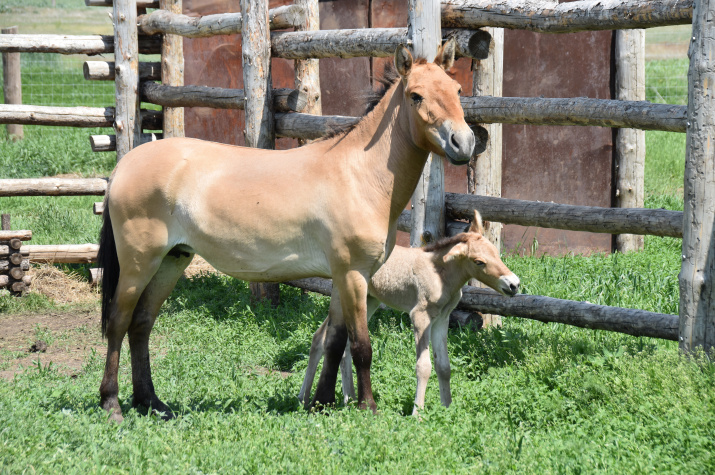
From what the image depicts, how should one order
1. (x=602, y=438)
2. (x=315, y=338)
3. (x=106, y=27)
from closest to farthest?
1. (x=602, y=438)
2. (x=315, y=338)
3. (x=106, y=27)

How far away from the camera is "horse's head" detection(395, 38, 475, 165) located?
449 cm

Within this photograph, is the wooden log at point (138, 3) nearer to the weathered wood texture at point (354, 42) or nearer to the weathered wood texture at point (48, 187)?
the weathered wood texture at point (48, 187)

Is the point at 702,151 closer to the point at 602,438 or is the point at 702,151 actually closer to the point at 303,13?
the point at 602,438

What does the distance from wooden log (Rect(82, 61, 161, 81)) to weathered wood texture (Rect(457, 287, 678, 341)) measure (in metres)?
5.10

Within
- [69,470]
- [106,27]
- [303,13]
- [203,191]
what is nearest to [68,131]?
[303,13]

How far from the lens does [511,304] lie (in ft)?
20.3

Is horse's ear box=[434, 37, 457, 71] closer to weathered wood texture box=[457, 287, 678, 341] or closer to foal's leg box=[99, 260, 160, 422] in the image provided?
weathered wood texture box=[457, 287, 678, 341]

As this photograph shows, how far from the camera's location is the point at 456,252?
538 cm

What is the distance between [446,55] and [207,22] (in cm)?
419

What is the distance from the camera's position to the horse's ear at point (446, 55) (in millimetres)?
4988

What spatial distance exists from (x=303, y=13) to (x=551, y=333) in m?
3.95

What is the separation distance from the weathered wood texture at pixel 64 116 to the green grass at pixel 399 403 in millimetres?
2756

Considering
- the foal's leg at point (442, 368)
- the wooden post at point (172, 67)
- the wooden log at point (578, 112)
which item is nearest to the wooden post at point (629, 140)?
the wooden log at point (578, 112)

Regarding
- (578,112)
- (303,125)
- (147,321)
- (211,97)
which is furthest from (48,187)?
(578,112)
